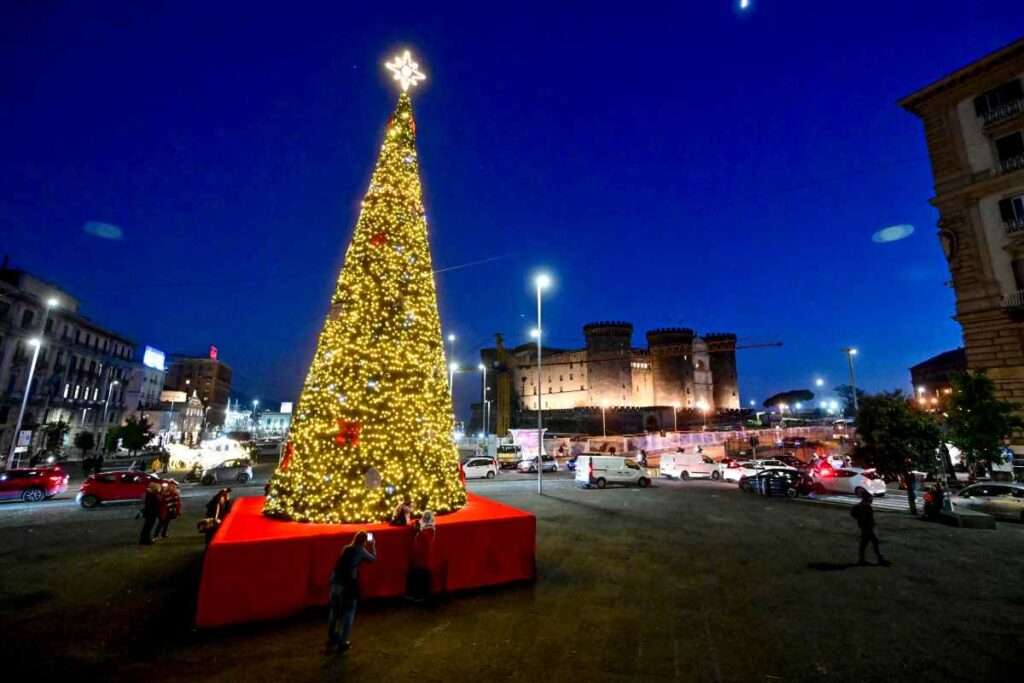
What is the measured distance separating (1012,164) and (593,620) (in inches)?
1183

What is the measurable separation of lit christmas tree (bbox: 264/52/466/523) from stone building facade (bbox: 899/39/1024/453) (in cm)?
2672

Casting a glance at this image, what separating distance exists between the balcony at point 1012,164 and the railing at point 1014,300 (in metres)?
6.05

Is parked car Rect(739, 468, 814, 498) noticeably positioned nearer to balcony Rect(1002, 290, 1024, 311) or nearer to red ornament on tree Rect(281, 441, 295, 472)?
balcony Rect(1002, 290, 1024, 311)

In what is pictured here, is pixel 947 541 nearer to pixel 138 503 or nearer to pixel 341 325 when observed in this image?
pixel 341 325

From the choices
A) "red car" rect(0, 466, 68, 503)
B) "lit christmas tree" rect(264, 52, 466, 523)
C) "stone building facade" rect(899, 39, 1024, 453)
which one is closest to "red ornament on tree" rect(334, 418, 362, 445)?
"lit christmas tree" rect(264, 52, 466, 523)

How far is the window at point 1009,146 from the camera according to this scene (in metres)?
21.7

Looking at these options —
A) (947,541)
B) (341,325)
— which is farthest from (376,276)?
(947,541)

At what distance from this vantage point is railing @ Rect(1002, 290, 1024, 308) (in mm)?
20253

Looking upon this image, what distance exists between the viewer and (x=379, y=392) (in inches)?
327

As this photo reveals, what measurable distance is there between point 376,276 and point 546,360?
268 ft

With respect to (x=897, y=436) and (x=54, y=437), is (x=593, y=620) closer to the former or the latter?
(x=897, y=436)

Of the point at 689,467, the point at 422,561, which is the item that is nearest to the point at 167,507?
the point at 422,561

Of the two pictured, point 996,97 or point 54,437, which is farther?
point 54,437

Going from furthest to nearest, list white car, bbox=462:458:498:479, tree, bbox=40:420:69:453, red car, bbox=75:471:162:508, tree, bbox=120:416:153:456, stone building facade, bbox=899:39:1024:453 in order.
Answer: tree, bbox=120:416:153:456 → tree, bbox=40:420:69:453 → white car, bbox=462:458:498:479 → stone building facade, bbox=899:39:1024:453 → red car, bbox=75:471:162:508
